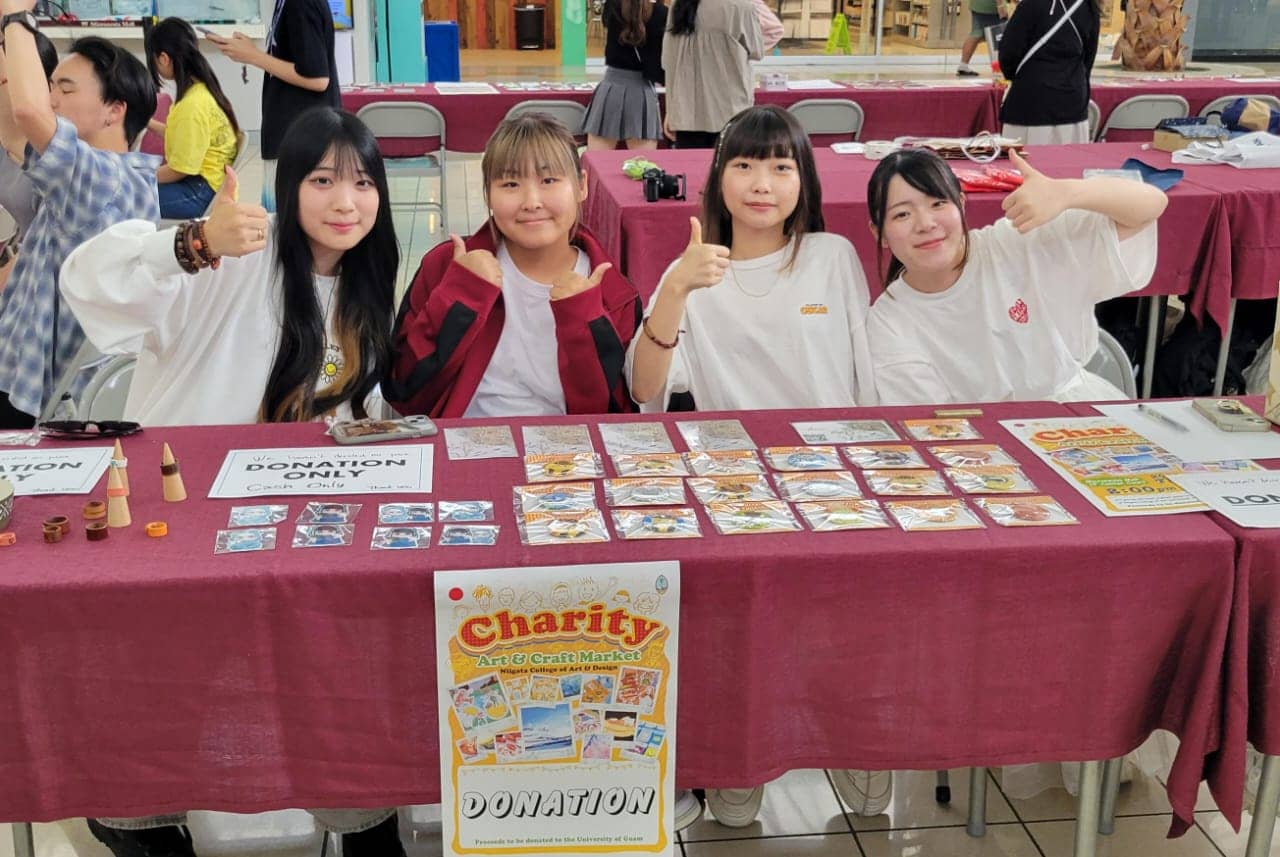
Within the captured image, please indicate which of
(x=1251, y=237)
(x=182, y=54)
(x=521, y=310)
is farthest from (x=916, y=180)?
(x=182, y=54)

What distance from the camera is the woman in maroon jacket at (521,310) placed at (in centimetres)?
217

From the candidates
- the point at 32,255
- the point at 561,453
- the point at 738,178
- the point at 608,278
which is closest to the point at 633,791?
the point at 561,453

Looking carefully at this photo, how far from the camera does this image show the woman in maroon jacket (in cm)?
217

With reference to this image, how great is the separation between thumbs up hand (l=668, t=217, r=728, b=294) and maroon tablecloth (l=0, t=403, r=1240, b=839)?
2.00 ft

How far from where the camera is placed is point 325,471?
177cm

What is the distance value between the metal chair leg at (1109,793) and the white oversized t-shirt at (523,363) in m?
→ 1.09

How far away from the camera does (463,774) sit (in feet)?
5.04

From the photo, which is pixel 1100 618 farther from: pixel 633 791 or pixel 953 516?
pixel 633 791

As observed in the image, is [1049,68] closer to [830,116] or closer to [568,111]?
[830,116]

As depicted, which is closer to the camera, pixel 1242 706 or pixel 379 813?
pixel 1242 706

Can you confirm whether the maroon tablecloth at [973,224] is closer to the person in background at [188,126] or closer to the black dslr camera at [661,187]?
the black dslr camera at [661,187]

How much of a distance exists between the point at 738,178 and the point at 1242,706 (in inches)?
49.9

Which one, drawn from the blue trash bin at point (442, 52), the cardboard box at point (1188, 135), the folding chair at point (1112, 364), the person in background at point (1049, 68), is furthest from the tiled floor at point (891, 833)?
the blue trash bin at point (442, 52)

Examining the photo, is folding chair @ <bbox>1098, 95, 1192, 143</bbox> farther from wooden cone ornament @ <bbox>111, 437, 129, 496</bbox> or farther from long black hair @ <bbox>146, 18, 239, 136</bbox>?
wooden cone ornament @ <bbox>111, 437, 129, 496</bbox>
